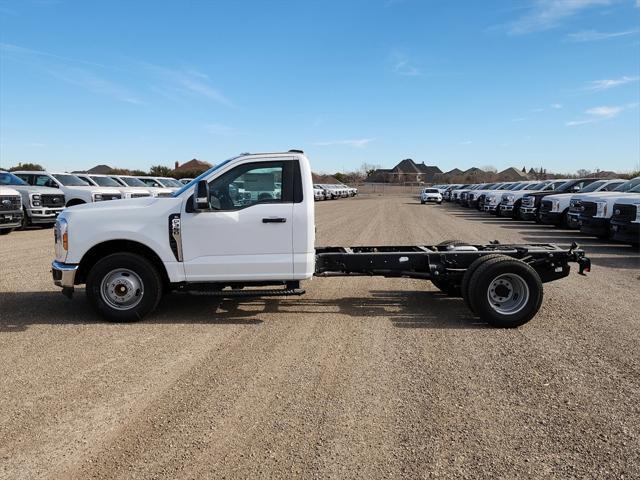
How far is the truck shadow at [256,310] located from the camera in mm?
6387

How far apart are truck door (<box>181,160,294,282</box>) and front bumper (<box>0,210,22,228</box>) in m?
12.0

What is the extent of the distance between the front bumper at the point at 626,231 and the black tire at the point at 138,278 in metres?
11.3

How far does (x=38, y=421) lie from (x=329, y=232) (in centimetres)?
1345

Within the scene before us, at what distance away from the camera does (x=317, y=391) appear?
432 centimetres

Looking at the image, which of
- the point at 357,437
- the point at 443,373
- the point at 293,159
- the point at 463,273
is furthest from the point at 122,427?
the point at 463,273

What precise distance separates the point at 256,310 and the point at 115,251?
6.51 feet

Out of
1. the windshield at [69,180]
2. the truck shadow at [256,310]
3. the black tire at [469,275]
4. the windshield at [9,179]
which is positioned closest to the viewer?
the black tire at [469,275]

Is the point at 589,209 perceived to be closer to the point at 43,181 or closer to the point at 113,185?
the point at 113,185

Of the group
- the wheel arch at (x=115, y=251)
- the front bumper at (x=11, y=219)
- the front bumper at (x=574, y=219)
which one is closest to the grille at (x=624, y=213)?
the front bumper at (x=574, y=219)

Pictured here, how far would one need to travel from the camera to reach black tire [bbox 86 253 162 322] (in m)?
6.19

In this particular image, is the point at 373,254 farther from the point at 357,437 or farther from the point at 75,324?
the point at 75,324

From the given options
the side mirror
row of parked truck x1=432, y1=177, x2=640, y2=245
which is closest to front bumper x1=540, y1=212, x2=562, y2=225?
row of parked truck x1=432, y1=177, x2=640, y2=245

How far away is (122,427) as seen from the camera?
12.1ft

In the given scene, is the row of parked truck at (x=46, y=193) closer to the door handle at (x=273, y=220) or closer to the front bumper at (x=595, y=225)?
the door handle at (x=273, y=220)
